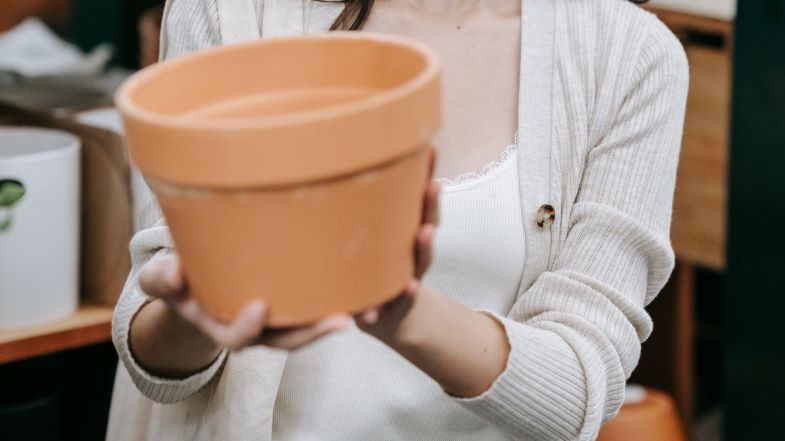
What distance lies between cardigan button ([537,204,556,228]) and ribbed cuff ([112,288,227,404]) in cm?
31

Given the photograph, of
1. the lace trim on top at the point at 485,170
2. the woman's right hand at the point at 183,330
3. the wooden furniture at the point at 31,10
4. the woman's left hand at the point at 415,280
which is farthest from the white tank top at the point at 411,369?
the wooden furniture at the point at 31,10

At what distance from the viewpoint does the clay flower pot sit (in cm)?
60

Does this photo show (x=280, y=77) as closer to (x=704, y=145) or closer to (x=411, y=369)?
(x=411, y=369)

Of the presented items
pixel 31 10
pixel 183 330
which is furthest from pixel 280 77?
pixel 31 10

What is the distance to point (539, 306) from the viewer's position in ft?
3.35

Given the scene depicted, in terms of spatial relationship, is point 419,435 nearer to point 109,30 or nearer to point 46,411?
point 46,411

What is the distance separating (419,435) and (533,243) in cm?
21

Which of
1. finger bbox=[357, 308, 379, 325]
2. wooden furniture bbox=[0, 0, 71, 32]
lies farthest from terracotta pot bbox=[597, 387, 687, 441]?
wooden furniture bbox=[0, 0, 71, 32]

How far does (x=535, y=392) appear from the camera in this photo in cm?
93

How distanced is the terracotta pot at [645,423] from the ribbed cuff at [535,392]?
1.10 ft

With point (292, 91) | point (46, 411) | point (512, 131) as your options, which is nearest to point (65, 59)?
point (46, 411)

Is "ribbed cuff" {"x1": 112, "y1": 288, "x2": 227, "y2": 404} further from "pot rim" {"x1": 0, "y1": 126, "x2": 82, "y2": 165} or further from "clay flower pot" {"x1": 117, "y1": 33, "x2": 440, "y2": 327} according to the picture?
"pot rim" {"x1": 0, "y1": 126, "x2": 82, "y2": 165}

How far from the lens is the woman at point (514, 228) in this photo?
101 centimetres

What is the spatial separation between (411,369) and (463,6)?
379mm
